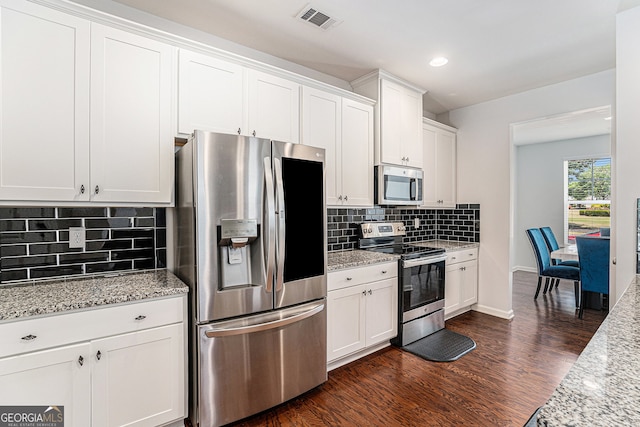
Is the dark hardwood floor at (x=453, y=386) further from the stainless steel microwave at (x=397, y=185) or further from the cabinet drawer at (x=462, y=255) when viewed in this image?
the stainless steel microwave at (x=397, y=185)

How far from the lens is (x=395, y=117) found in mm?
3367

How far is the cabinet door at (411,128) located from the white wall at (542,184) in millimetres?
4298

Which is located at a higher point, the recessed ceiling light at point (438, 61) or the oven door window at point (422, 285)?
the recessed ceiling light at point (438, 61)

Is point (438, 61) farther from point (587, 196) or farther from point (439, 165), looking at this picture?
point (587, 196)

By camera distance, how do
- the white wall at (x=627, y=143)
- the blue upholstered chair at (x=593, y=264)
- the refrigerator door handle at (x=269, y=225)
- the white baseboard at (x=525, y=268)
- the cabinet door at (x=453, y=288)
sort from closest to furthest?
the refrigerator door handle at (x=269, y=225) → the white wall at (x=627, y=143) → the cabinet door at (x=453, y=288) → the blue upholstered chair at (x=593, y=264) → the white baseboard at (x=525, y=268)

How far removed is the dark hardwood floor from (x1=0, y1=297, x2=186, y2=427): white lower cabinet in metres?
0.60

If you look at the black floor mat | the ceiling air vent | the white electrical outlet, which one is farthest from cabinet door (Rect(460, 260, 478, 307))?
the white electrical outlet

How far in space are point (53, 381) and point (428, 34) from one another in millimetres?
3248

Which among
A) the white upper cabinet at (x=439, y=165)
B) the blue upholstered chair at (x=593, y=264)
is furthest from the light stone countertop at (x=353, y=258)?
the blue upholstered chair at (x=593, y=264)

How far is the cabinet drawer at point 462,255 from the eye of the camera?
371cm

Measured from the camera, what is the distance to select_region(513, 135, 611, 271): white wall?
6070mm

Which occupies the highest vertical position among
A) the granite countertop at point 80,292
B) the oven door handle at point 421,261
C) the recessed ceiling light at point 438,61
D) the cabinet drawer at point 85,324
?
the recessed ceiling light at point 438,61

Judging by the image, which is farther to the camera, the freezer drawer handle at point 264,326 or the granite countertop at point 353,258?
the granite countertop at point 353,258

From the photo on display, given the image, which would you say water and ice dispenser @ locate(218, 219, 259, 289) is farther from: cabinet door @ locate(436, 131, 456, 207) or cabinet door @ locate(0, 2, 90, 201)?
cabinet door @ locate(436, 131, 456, 207)
